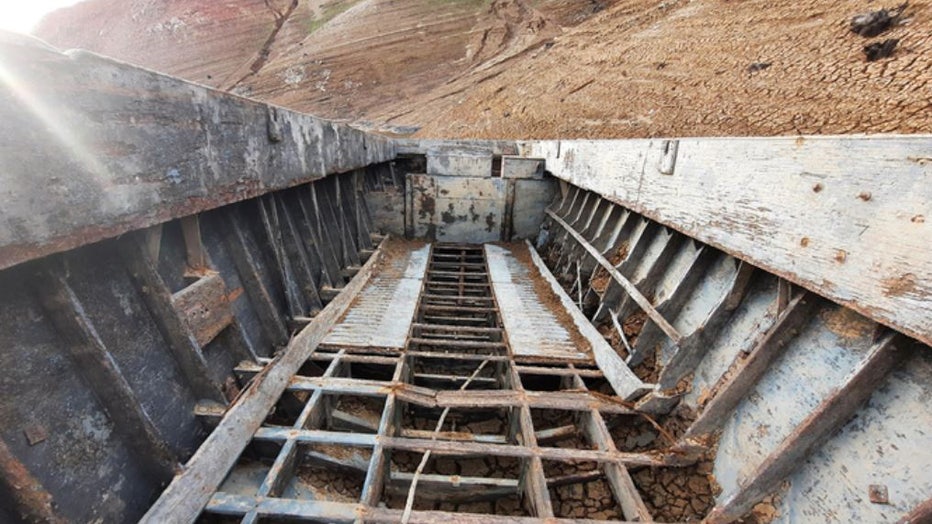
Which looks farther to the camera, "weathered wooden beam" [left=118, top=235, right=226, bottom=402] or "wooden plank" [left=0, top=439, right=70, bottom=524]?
"weathered wooden beam" [left=118, top=235, right=226, bottom=402]

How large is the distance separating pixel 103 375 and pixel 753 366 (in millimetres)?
3253

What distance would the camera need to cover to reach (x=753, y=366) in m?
2.18

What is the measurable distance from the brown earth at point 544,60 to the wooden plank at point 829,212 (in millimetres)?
4097

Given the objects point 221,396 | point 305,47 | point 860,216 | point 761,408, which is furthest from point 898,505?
point 305,47

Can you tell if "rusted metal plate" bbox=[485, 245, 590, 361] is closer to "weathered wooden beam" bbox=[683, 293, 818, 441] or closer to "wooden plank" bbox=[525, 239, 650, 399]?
"wooden plank" bbox=[525, 239, 650, 399]

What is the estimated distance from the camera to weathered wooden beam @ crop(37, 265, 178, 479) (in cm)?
157

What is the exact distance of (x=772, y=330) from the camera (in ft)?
6.87

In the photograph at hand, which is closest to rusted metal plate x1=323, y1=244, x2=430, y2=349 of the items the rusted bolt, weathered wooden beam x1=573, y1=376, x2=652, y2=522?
weathered wooden beam x1=573, y1=376, x2=652, y2=522

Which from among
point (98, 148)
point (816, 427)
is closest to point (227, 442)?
point (98, 148)

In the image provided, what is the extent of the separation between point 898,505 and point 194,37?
157ft

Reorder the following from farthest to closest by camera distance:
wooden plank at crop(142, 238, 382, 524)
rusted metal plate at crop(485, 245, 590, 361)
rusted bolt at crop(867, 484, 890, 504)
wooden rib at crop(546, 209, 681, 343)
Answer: rusted metal plate at crop(485, 245, 590, 361) → wooden rib at crop(546, 209, 681, 343) → wooden plank at crop(142, 238, 382, 524) → rusted bolt at crop(867, 484, 890, 504)

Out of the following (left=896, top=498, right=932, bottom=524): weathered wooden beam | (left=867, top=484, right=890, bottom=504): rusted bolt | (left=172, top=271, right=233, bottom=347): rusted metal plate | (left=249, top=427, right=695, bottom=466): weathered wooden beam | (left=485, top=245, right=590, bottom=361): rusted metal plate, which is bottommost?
(left=485, top=245, right=590, bottom=361): rusted metal plate

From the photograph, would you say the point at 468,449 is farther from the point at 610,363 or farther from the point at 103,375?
the point at 103,375

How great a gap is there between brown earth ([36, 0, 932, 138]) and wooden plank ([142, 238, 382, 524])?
685cm
